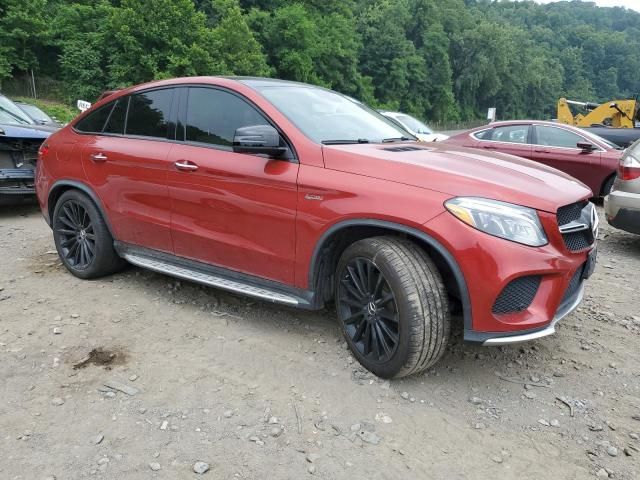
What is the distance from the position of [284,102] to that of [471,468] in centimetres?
240

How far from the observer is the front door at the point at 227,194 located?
318 cm

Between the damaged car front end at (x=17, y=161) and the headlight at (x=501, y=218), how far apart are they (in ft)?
19.3

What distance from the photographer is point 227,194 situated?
3.38m

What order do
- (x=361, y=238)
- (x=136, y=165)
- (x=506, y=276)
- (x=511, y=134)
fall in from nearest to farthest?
(x=506, y=276)
(x=361, y=238)
(x=136, y=165)
(x=511, y=134)

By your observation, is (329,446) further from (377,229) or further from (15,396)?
(15,396)

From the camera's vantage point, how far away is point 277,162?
126 inches

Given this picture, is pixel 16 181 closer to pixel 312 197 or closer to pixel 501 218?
pixel 312 197

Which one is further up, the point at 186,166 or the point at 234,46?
the point at 234,46

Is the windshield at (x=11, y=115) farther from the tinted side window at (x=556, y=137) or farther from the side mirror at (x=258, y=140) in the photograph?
the tinted side window at (x=556, y=137)

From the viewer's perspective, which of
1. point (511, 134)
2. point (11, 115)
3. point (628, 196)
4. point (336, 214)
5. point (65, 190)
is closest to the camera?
point (336, 214)

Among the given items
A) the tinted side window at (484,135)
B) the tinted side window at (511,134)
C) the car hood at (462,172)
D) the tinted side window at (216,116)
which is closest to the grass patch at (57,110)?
the tinted side window at (484,135)

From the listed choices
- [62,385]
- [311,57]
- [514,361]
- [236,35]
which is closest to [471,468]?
[514,361]

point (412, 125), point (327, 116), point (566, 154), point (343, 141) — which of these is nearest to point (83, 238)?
point (327, 116)

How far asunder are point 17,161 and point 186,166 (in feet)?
13.7
